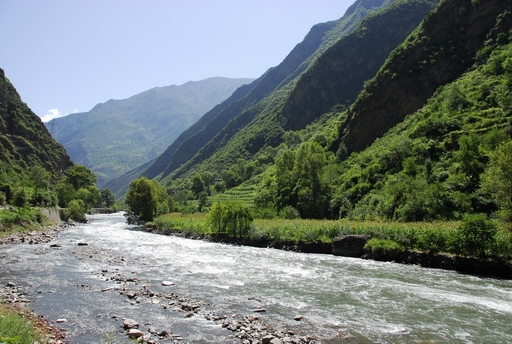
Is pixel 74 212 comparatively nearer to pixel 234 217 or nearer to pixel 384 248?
pixel 234 217

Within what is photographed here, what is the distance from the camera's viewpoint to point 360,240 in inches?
1491

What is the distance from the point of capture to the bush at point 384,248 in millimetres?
34406

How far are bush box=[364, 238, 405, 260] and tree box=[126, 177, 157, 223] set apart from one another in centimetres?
6174

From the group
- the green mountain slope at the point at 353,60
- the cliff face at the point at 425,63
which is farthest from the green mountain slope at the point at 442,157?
the green mountain slope at the point at 353,60

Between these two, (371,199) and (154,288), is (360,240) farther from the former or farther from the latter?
(154,288)

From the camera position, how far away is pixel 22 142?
122938 mm

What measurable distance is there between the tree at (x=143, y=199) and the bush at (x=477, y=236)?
70913 mm

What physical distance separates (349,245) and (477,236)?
1308cm

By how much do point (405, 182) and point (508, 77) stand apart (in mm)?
33137

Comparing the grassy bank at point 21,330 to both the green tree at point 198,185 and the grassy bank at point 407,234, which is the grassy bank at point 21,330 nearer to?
the grassy bank at point 407,234

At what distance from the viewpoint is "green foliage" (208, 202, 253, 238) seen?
51.5 meters

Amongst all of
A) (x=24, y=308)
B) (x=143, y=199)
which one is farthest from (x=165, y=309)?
(x=143, y=199)

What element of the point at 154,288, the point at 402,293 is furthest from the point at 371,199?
the point at 154,288

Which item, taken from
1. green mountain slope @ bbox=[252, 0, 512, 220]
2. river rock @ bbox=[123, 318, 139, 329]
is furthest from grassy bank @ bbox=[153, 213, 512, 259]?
river rock @ bbox=[123, 318, 139, 329]
